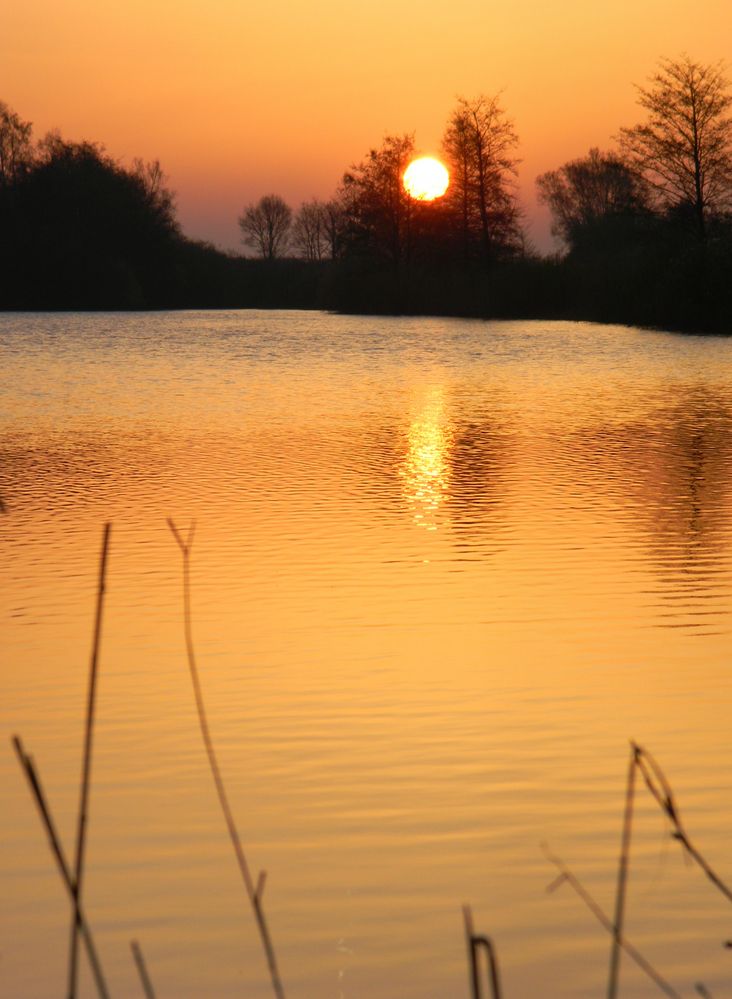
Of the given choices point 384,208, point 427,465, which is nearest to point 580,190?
point 384,208

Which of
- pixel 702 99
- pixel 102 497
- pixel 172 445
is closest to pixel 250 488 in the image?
pixel 102 497

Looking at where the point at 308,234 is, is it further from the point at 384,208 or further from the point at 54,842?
the point at 54,842

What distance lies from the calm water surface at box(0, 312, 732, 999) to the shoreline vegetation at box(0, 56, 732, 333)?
29549mm

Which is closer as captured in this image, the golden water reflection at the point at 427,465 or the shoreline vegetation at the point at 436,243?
the golden water reflection at the point at 427,465

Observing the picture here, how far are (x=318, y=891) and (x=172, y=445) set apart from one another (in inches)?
430

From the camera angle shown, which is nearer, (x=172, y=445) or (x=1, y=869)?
(x=1, y=869)

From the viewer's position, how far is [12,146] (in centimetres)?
7319

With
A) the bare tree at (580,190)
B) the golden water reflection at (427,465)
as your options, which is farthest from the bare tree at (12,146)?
the golden water reflection at (427,465)

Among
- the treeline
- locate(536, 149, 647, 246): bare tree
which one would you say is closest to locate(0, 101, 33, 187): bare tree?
the treeline

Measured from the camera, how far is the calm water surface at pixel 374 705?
340 centimetres

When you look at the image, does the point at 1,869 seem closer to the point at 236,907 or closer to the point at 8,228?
the point at 236,907

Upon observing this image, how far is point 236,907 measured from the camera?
357cm

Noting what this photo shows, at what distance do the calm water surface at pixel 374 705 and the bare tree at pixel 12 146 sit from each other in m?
62.1

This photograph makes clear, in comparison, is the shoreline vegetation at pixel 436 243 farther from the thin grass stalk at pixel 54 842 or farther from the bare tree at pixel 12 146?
the thin grass stalk at pixel 54 842
